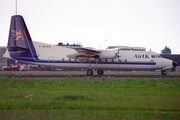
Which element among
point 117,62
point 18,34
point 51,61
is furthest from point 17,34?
point 117,62

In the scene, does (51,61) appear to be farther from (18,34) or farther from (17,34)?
(17,34)

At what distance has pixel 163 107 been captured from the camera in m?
8.33

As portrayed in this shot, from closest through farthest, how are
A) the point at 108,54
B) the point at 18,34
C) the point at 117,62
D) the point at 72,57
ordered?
the point at 108,54
the point at 72,57
the point at 117,62
the point at 18,34

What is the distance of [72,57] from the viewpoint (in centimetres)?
2591

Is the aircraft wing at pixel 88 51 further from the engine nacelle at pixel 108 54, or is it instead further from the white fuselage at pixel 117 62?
the white fuselage at pixel 117 62

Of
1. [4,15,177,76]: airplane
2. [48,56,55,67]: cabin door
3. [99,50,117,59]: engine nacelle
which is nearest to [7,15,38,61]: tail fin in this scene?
[4,15,177,76]: airplane

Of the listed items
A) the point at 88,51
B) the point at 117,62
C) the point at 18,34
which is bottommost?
the point at 117,62

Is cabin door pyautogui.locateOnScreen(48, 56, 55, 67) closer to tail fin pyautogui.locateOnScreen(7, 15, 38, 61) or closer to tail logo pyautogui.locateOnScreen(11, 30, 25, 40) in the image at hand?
tail fin pyautogui.locateOnScreen(7, 15, 38, 61)

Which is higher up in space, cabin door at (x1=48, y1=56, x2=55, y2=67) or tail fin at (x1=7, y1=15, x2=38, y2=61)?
tail fin at (x1=7, y1=15, x2=38, y2=61)

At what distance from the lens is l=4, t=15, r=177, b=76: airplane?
2594cm

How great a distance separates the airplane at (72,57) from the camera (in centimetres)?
2594

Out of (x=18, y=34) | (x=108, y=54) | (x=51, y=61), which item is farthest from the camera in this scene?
(x=18, y=34)

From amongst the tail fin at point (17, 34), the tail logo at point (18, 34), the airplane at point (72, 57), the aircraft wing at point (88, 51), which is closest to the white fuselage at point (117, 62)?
the airplane at point (72, 57)

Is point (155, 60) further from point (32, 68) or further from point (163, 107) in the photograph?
point (32, 68)
